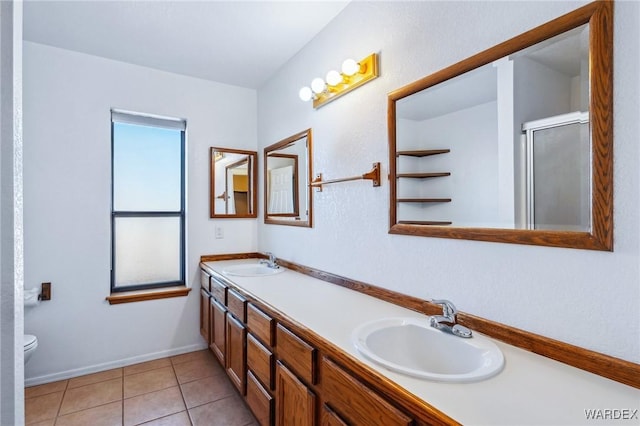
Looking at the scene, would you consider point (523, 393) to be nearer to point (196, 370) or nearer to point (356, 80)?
point (356, 80)

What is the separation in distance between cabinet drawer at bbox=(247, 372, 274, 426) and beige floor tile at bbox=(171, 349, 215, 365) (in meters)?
1.15

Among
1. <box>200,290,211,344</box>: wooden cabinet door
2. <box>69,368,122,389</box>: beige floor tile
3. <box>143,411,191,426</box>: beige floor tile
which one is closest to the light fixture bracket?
<box>200,290,211,344</box>: wooden cabinet door

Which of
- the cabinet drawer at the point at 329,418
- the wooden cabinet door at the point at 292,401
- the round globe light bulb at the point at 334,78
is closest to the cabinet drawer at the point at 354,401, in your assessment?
the cabinet drawer at the point at 329,418

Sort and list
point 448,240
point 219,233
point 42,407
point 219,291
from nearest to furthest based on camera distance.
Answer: point 448,240, point 42,407, point 219,291, point 219,233

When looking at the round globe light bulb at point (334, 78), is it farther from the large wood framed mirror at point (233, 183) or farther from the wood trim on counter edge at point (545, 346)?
the large wood framed mirror at point (233, 183)

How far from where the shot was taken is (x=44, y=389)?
7.73 feet

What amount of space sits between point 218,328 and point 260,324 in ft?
3.13

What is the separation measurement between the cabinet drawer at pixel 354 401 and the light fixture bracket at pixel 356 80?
1.44 meters

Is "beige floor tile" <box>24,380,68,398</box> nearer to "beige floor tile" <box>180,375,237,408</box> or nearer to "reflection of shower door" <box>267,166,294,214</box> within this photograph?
"beige floor tile" <box>180,375,237,408</box>

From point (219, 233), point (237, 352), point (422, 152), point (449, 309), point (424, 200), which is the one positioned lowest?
point (237, 352)

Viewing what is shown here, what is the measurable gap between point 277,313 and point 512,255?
3.35 ft

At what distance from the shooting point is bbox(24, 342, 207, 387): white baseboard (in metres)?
2.42

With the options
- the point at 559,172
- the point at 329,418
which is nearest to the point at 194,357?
the point at 329,418

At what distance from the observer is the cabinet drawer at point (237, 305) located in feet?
6.31
